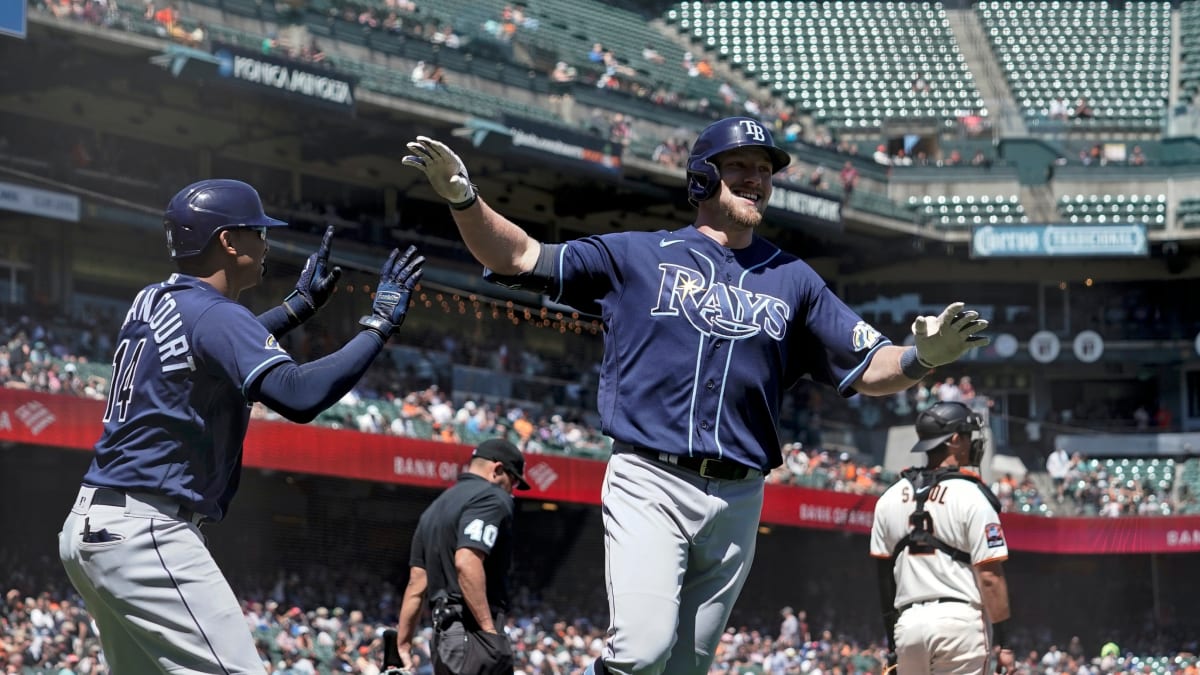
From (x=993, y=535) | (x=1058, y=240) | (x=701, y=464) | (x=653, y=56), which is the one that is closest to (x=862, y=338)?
(x=701, y=464)

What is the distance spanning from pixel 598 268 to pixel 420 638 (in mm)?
13476

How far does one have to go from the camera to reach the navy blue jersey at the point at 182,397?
4703 millimetres

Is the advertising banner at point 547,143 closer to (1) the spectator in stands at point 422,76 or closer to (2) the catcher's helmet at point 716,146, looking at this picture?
(1) the spectator in stands at point 422,76

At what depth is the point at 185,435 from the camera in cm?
477

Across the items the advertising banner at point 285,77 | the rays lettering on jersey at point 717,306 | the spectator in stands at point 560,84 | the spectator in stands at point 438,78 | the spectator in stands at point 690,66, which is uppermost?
the spectator in stands at point 690,66

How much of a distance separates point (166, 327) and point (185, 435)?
0.32m

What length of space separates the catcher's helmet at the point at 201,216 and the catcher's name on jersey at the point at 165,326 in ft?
A: 0.54

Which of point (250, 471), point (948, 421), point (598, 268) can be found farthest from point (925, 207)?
point (598, 268)

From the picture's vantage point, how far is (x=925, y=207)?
35281 mm

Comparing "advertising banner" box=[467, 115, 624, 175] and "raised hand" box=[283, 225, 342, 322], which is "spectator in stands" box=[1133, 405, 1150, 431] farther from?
"raised hand" box=[283, 225, 342, 322]

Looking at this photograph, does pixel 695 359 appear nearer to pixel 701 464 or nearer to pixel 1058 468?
pixel 701 464

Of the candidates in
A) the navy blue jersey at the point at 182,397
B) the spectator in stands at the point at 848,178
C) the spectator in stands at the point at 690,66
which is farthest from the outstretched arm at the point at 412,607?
the spectator in stands at the point at 690,66

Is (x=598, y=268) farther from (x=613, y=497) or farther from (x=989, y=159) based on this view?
(x=989, y=159)

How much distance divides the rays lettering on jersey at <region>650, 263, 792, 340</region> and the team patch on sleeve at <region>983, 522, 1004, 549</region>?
2550 millimetres
